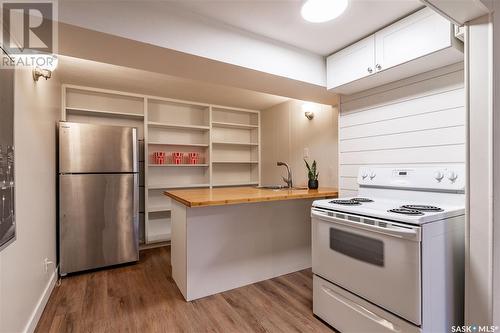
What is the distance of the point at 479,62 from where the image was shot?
4.27 ft

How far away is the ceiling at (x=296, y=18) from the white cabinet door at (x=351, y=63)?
0.08m

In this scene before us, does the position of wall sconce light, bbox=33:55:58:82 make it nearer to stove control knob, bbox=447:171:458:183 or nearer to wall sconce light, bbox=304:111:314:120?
wall sconce light, bbox=304:111:314:120

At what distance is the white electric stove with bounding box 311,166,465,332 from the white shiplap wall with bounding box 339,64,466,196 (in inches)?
7.3

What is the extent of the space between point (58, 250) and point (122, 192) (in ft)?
2.78

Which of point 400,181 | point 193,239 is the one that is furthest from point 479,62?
point 193,239

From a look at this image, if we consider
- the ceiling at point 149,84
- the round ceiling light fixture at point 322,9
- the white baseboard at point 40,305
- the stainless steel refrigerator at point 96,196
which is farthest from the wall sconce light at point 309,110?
the white baseboard at point 40,305

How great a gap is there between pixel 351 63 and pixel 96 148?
273 cm

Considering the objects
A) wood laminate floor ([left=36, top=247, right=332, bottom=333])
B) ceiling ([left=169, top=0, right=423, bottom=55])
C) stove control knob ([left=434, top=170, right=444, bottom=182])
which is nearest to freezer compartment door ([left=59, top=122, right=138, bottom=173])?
wood laminate floor ([left=36, top=247, right=332, bottom=333])

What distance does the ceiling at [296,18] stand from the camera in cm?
163

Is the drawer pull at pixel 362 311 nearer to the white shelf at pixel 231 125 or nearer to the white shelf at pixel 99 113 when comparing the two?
the white shelf at pixel 231 125

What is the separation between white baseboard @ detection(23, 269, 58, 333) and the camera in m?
1.65

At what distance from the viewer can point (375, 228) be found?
1443 millimetres

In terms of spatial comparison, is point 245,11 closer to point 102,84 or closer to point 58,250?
point 102,84

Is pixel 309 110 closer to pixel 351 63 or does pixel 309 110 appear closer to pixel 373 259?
pixel 351 63
